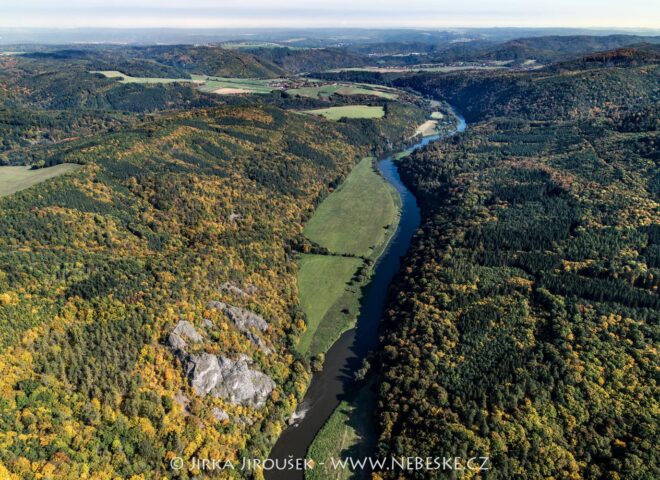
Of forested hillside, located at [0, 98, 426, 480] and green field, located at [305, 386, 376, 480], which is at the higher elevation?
forested hillside, located at [0, 98, 426, 480]

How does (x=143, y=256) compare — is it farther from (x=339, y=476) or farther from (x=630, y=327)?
(x=630, y=327)

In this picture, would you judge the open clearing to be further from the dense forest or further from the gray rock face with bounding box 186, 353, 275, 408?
the gray rock face with bounding box 186, 353, 275, 408

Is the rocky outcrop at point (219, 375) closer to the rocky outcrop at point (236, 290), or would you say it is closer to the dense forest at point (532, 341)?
the rocky outcrop at point (236, 290)

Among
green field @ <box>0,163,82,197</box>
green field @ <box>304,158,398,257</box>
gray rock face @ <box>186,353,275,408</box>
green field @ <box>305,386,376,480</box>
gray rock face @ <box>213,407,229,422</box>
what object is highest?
green field @ <box>0,163,82,197</box>

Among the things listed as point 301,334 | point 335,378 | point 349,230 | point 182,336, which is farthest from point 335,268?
point 182,336

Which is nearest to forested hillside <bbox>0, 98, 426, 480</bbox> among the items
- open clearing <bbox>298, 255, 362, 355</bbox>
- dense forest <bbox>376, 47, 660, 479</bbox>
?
open clearing <bbox>298, 255, 362, 355</bbox>

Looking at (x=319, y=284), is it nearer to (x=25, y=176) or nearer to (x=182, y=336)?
(x=182, y=336)
